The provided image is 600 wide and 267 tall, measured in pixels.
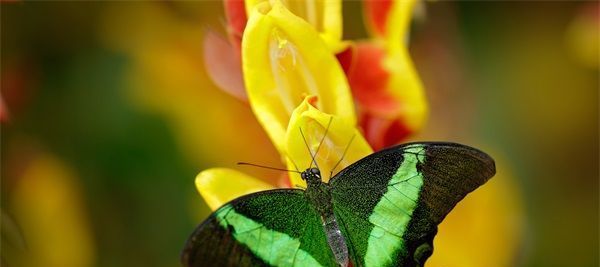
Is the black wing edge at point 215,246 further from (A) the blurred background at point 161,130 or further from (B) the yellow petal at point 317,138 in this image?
(A) the blurred background at point 161,130

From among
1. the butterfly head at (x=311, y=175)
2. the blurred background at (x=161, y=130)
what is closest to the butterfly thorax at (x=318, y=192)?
the butterfly head at (x=311, y=175)

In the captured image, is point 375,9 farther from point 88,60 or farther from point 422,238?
point 88,60

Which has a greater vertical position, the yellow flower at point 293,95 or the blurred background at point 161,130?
the yellow flower at point 293,95

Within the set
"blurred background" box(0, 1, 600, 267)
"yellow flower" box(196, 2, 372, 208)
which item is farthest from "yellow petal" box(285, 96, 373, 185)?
"blurred background" box(0, 1, 600, 267)

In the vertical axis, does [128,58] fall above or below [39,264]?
above

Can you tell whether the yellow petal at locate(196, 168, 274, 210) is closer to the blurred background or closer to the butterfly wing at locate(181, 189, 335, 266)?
the butterfly wing at locate(181, 189, 335, 266)

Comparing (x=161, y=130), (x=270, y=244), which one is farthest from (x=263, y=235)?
(x=161, y=130)

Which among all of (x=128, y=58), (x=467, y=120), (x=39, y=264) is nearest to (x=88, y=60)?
(x=128, y=58)
